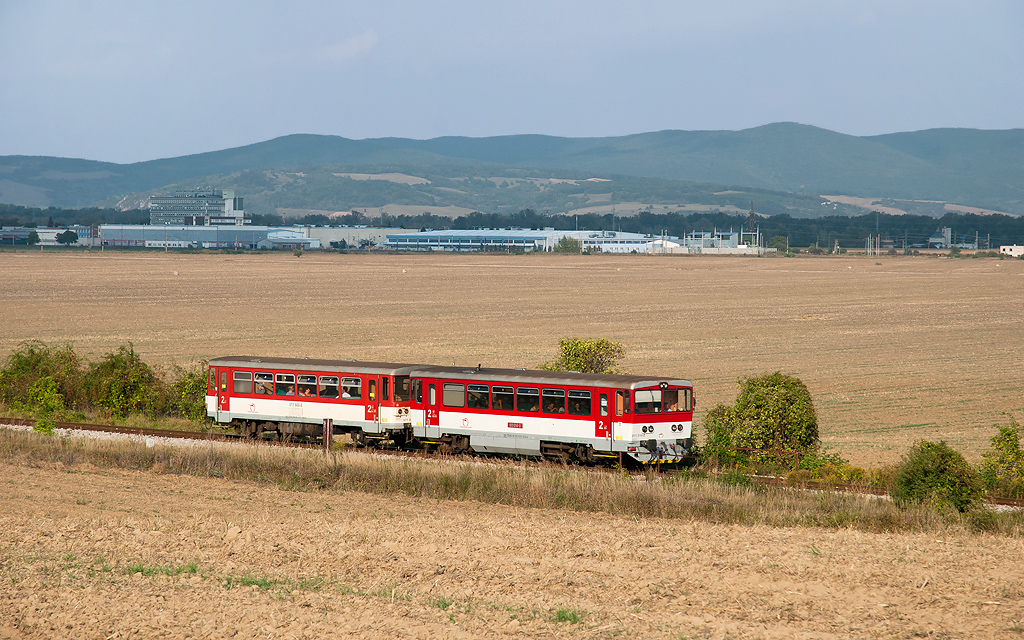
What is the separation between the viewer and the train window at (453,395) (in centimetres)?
2930

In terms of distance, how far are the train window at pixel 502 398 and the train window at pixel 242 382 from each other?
28.5ft

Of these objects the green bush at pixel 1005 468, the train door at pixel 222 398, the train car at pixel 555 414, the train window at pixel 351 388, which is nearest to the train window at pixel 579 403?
the train car at pixel 555 414

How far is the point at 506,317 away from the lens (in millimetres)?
78562

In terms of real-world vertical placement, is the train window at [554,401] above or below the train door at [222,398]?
above

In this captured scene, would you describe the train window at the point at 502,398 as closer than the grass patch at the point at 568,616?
No

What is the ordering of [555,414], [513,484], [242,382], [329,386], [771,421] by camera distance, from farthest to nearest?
[242,382] < [329,386] < [771,421] < [555,414] < [513,484]

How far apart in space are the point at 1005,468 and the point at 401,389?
16.3m

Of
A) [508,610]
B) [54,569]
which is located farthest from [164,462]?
[508,610]

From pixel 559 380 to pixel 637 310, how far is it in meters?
58.2

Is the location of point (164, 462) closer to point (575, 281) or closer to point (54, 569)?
point (54, 569)

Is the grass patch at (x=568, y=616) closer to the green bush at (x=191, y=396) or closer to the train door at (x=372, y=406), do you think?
the train door at (x=372, y=406)

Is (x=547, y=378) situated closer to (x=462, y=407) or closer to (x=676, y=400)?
(x=462, y=407)

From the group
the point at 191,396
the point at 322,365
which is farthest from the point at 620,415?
the point at 191,396

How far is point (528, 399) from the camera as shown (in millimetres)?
28328
